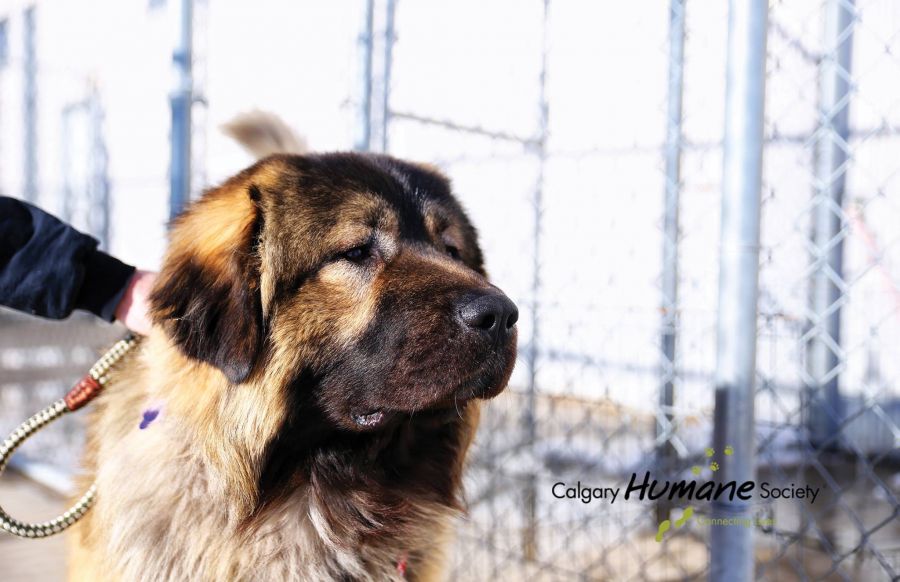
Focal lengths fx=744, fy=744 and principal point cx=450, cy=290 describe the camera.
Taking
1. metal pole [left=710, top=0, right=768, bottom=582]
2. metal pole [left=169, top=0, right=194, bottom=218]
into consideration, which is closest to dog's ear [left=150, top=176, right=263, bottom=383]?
metal pole [left=169, top=0, right=194, bottom=218]

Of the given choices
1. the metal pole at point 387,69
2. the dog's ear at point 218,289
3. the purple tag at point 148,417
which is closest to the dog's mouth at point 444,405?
the dog's ear at point 218,289

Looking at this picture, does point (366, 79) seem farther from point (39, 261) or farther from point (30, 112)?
point (30, 112)

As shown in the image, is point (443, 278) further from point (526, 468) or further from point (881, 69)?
point (881, 69)

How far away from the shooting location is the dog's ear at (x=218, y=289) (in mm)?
1615

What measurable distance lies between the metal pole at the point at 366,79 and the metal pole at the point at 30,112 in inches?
133

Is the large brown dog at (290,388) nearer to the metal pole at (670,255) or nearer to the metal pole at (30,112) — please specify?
the metal pole at (670,255)

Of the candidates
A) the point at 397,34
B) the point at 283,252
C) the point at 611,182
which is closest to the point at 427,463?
the point at 283,252

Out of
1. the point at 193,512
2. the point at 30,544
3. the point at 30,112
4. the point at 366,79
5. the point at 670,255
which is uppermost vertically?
the point at 366,79

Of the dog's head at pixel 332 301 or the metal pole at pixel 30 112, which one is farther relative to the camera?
the metal pole at pixel 30 112

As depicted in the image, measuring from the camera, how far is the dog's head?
1.61m

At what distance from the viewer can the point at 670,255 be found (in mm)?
3504

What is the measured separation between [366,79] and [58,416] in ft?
5.53

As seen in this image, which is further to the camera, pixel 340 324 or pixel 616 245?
pixel 616 245

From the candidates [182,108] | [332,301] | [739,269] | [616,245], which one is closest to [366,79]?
[182,108]
